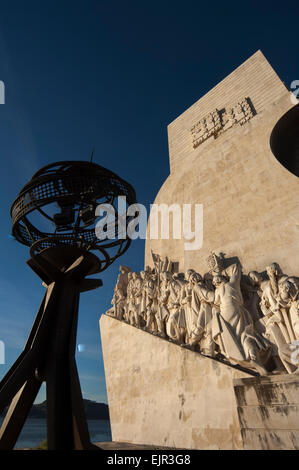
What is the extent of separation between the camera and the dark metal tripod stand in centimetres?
278

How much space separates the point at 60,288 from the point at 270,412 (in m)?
3.30

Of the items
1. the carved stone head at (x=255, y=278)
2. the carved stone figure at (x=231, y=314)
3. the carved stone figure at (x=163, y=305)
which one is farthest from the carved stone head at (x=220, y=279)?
the carved stone figure at (x=163, y=305)

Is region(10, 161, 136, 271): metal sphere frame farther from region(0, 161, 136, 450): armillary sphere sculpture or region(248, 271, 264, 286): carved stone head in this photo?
region(248, 271, 264, 286): carved stone head

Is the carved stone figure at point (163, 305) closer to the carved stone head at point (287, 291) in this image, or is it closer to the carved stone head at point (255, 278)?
the carved stone head at point (255, 278)

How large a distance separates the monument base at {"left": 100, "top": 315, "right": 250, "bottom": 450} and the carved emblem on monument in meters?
7.18

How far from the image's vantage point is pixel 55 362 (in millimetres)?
3189

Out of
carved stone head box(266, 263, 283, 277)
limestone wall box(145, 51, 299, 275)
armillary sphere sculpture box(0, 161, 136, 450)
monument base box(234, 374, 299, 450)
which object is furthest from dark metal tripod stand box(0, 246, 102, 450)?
limestone wall box(145, 51, 299, 275)

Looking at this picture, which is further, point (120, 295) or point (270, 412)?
point (120, 295)

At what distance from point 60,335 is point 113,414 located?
15.5 ft

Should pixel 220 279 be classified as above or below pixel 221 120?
below

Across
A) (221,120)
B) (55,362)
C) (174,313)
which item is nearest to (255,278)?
(174,313)

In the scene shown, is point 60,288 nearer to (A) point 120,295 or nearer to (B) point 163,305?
(B) point 163,305

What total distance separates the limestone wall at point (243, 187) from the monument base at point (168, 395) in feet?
7.72
